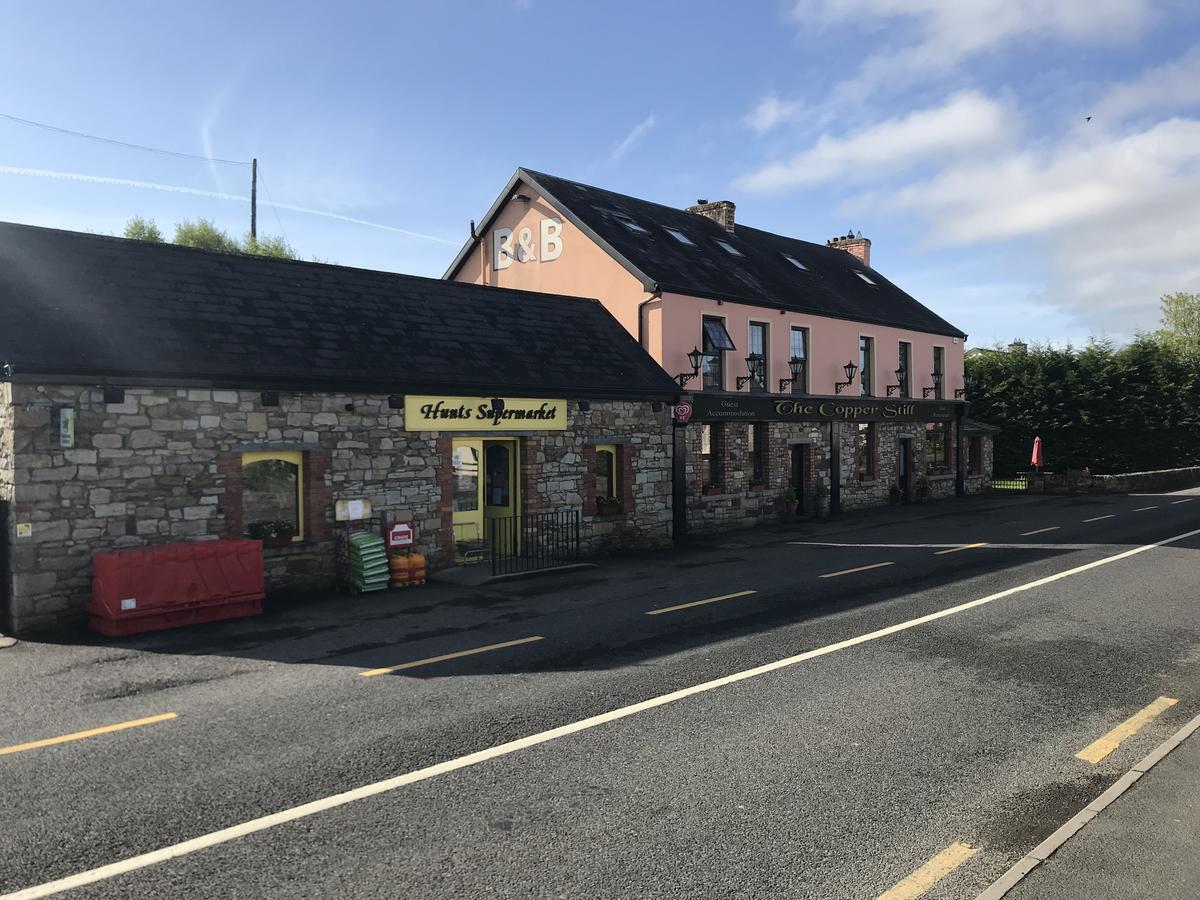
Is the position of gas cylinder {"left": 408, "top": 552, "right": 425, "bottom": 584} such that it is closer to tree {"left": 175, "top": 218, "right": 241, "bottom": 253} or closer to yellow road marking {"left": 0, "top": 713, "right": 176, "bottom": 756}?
yellow road marking {"left": 0, "top": 713, "right": 176, "bottom": 756}

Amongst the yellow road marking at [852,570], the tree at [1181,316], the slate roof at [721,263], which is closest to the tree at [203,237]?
the slate roof at [721,263]

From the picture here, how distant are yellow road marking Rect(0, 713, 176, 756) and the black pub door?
20480mm

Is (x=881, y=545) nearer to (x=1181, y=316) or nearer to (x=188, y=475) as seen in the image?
(x=188, y=475)

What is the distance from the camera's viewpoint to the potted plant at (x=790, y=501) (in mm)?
24359

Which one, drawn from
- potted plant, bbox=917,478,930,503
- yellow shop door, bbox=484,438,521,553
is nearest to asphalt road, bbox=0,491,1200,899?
yellow shop door, bbox=484,438,521,553

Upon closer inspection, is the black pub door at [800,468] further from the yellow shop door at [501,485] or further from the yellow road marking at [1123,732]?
the yellow road marking at [1123,732]

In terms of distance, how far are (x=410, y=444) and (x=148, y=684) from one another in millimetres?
6836

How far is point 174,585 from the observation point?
1102cm

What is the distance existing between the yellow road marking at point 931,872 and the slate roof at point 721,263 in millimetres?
17442

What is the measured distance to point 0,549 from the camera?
1130cm

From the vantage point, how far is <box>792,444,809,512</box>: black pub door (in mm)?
25344

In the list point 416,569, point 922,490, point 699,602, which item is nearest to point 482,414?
point 416,569

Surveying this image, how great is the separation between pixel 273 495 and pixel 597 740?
28.6 feet

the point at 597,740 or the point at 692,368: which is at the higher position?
the point at 692,368
